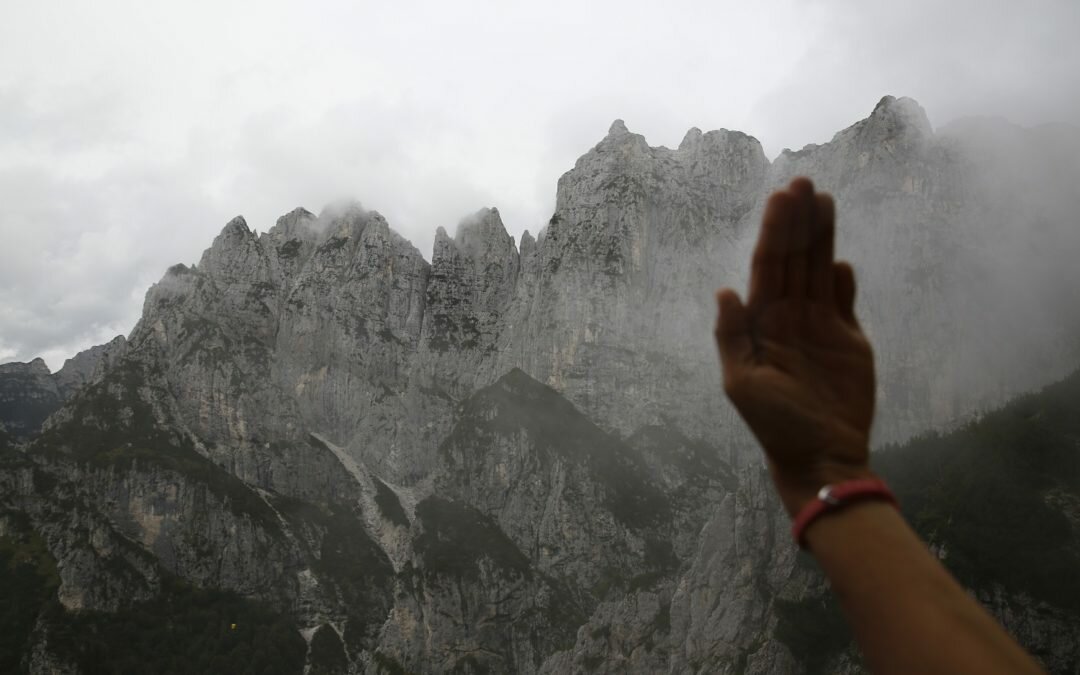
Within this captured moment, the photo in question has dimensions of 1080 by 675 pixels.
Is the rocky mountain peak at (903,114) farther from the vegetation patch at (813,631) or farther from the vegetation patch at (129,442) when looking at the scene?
the vegetation patch at (129,442)

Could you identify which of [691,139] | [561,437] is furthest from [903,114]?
[561,437]

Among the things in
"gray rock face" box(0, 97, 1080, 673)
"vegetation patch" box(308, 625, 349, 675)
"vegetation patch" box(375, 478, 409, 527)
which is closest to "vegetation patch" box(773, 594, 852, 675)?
"gray rock face" box(0, 97, 1080, 673)

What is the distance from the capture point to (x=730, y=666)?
65125 mm

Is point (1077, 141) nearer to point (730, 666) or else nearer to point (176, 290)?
point (730, 666)

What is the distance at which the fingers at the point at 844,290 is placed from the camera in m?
3.95

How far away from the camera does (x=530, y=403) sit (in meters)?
131

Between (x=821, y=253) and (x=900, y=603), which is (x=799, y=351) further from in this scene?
(x=900, y=603)

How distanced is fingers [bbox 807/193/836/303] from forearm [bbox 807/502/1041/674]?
1.09 m

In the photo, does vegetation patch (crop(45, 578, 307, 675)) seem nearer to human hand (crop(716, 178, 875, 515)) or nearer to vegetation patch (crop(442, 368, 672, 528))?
vegetation patch (crop(442, 368, 672, 528))

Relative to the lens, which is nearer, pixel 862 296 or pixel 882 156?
pixel 862 296

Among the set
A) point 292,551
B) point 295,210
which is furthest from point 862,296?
point 295,210

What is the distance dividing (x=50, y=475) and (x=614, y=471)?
98.8m

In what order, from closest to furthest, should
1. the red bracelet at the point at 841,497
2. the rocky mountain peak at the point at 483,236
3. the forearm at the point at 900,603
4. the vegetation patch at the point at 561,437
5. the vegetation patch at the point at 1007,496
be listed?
the forearm at the point at 900,603
the red bracelet at the point at 841,497
the vegetation patch at the point at 1007,496
the vegetation patch at the point at 561,437
the rocky mountain peak at the point at 483,236

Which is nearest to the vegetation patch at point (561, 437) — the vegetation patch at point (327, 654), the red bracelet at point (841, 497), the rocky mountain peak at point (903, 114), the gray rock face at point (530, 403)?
the gray rock face at point (530, 403)
